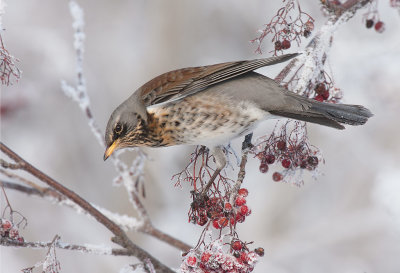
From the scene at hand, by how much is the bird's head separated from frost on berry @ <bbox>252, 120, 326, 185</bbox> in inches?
29.8

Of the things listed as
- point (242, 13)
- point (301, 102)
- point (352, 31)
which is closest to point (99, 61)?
point (242, 13)

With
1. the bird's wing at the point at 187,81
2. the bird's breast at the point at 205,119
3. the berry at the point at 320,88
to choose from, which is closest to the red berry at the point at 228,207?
the bird's breast at the point at 205,119

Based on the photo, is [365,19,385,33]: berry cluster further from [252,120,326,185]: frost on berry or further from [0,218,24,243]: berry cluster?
[0,218,24,243]: berry cluster

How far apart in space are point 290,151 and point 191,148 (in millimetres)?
3034

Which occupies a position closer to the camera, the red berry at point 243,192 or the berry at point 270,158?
the red berry at point 243,192

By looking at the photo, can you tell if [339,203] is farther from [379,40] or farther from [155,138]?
[155,138]

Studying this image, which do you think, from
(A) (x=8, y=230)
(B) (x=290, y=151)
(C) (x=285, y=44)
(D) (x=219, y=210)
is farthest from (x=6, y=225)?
(C) (x=285, y=44)

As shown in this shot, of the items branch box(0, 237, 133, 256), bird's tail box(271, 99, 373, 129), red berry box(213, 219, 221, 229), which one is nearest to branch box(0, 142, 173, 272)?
branch box(0, 237, 133, 256)

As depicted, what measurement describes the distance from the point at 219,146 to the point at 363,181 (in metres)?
4.44

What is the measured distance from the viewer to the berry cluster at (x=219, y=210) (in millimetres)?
2520

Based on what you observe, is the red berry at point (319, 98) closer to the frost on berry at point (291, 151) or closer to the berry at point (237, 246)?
the frost on berry at point (291, 151)

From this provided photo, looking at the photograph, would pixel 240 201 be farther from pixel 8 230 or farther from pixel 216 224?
pixel 8 230

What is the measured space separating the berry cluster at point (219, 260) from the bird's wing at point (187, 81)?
1.20 metres

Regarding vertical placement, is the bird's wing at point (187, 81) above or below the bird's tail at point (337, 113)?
above
